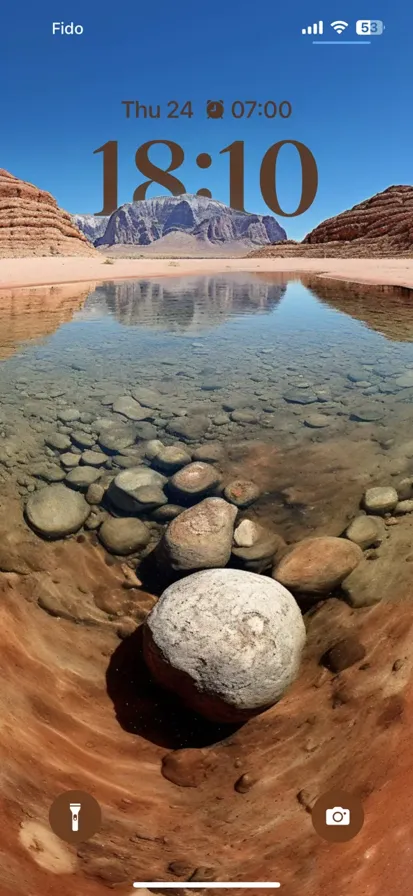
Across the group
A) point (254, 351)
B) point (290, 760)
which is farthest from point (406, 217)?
point (290, 760)

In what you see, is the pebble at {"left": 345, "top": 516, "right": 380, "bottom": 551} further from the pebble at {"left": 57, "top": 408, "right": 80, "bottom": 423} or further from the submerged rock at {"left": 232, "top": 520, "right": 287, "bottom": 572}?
the pebble at {"left": 57, "top": 408, "right": 80, "bottom": 423}

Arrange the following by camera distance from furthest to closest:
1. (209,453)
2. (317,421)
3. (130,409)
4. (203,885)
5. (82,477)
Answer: (130,409) < (317,421) < (209,453) < (82,477) < (203,885)

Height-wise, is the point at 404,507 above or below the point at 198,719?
above

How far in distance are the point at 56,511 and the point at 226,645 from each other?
6.48 ft

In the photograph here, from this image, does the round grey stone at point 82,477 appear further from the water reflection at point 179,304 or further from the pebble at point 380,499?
the water reflection at point 179,304

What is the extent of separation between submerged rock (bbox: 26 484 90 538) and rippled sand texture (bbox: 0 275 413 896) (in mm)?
102

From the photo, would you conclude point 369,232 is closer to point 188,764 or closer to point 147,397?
point 147,397

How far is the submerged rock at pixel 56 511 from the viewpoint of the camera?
383 centimetres

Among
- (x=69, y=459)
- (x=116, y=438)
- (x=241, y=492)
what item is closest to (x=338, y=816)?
(x=241, y=492)

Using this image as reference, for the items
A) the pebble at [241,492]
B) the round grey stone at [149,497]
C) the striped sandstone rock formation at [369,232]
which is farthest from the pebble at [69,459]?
the striped sandstone rock formation at [369,232]

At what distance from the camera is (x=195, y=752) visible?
8.46 feet

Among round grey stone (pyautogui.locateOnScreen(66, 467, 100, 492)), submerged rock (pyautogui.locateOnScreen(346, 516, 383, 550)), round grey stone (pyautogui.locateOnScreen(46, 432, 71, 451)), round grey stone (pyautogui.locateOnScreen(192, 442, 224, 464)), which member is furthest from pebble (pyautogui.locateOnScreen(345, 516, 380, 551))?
round grey stone (pyautogui.locateOnScreen(46, 432, 71, 451))

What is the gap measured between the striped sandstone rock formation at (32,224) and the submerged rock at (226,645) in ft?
131

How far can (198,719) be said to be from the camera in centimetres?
273
